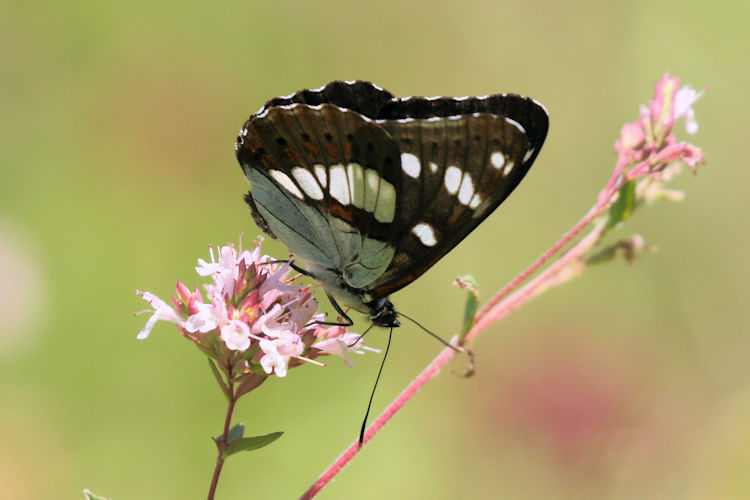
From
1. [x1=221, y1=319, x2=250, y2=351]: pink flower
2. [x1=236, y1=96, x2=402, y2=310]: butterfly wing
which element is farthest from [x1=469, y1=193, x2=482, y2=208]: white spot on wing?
[x1=221, y1=319, x2=250, y2=351]: pink flower

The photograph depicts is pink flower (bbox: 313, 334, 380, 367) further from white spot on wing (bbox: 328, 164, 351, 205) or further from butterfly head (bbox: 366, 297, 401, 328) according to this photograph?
white spot on wing (bbox: 328, 164, 351, 205)

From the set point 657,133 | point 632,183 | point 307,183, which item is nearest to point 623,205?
point 632,183

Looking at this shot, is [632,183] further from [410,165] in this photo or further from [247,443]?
[247,443]

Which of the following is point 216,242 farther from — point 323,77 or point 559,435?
point 559,435

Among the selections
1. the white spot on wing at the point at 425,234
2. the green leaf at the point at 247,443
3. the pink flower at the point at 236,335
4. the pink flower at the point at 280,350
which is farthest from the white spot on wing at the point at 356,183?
the green leaf at the point at 247,443

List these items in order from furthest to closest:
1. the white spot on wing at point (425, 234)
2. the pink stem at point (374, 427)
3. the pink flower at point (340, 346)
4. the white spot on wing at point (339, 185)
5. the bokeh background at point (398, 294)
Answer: the bokeh background at point (398, 294)
the white spot on wing at point (339, 185)
the white spot on wing at point (425, 234)
the pink flower at point (340, 346)
the pink stem at point (374, 427)

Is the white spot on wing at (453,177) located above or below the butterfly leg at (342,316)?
above

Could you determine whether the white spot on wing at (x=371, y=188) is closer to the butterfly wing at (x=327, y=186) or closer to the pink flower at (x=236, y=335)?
the butterfly wing at (x=327, y=186)

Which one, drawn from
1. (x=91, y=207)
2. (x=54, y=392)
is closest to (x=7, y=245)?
(x=91, y=207)

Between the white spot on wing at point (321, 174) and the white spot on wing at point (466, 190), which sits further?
the white spot on wing at point (321, 174)

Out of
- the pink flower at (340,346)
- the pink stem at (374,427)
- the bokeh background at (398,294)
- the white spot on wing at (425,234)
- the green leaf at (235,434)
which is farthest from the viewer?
the bokeh background at (398,294)
